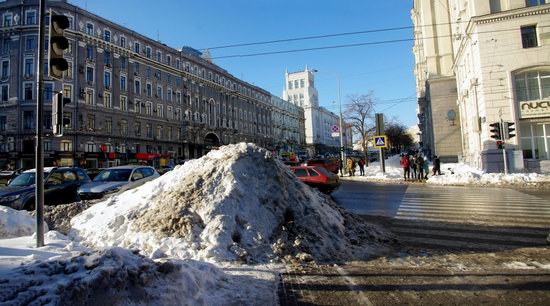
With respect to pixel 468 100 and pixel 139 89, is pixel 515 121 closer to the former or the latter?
pixel 468 100

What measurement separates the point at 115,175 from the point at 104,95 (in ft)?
134

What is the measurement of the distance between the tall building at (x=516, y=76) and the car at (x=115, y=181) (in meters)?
22.9

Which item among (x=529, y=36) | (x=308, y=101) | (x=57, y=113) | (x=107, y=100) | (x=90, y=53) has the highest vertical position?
(x=308, y=101)

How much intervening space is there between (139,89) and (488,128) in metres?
49.1

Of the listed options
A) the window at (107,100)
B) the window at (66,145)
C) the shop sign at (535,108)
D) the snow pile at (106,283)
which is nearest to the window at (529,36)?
the shop sign at (535,108)

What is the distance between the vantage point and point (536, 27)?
22969 mm

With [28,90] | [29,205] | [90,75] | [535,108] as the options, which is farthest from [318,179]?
[28,90]

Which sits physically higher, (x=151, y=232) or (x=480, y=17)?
(x=480, y=17)

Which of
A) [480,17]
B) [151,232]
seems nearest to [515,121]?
[480,17]

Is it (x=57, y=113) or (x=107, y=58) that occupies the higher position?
(x=107, y=58)

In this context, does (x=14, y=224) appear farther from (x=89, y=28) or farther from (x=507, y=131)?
(x=89, y=28)

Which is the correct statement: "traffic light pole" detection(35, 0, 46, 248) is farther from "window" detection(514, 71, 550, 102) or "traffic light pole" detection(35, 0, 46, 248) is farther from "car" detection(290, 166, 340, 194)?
"window" detection(514, 71, 550, 102)

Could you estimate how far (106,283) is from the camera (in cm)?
327

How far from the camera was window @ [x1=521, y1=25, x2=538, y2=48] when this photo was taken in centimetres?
2311
